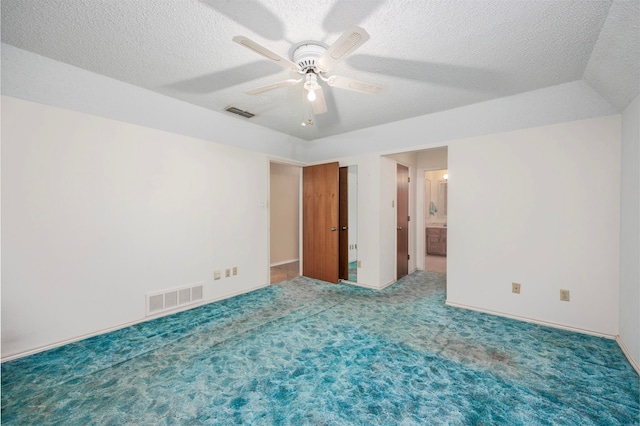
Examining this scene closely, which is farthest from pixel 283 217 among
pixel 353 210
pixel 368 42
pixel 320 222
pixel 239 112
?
pixel 368 42

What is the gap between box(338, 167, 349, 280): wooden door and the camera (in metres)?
4.31

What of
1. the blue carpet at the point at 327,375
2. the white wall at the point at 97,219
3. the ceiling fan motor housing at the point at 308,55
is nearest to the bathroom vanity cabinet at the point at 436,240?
the blue carpet at the point at 327,375

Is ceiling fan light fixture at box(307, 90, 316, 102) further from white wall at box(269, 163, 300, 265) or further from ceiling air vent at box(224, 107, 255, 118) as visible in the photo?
white wall at box(269, 163, 300, 265)

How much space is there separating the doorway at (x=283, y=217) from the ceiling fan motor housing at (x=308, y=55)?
138 inches

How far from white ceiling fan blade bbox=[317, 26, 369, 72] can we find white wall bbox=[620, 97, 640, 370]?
2.40 meters

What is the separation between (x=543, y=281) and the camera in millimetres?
2725

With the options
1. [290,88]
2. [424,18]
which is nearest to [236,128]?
[290,88]

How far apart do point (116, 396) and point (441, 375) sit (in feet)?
7.49

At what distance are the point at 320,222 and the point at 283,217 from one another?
1.73 metres

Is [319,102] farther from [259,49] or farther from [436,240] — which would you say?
[436,240]

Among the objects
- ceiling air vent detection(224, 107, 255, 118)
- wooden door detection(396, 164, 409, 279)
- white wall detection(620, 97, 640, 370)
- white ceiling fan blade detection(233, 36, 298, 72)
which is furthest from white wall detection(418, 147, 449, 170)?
white ceiling fan blade detection(233, 36, 298, 72)

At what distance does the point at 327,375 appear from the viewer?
6.26ft

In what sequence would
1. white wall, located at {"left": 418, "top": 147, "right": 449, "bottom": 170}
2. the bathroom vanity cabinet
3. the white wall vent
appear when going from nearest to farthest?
the white wall vent < white wall, located at {"left": 418, "top": 147, "right": 449, "bottom": 170} < the bathroom vanity cabinet

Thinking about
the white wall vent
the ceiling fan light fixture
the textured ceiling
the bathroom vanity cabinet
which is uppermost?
the textured ceiling
